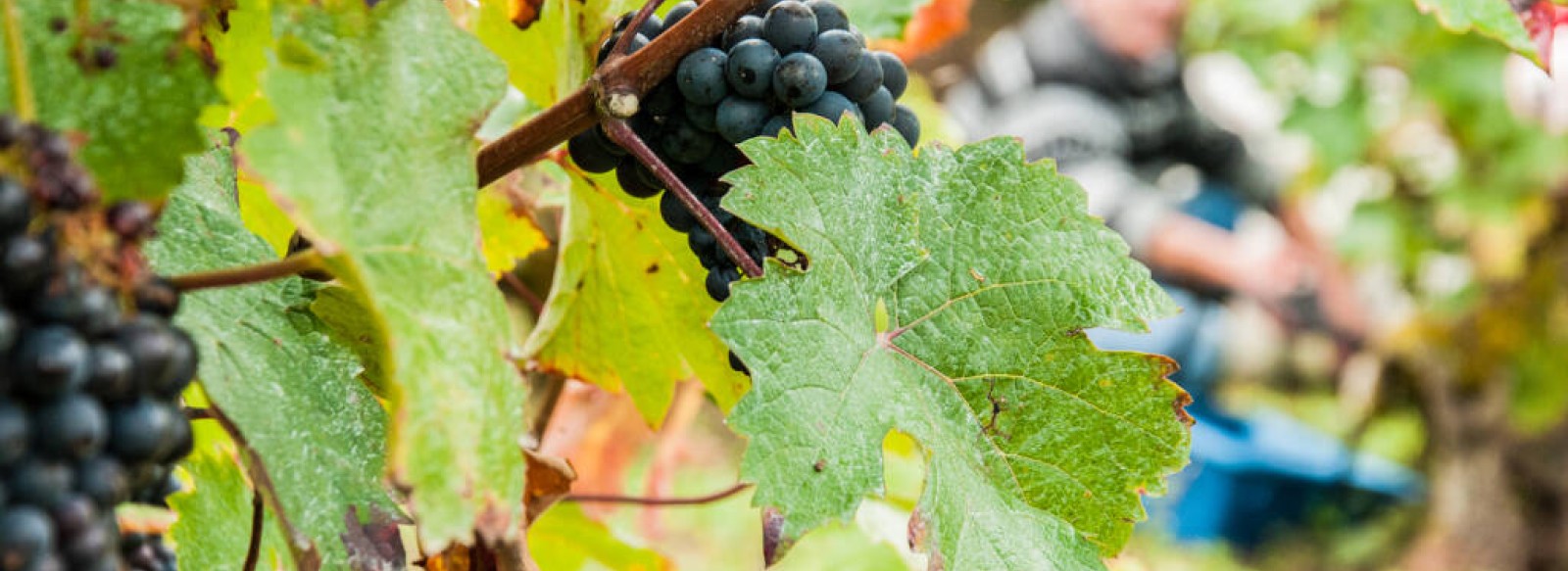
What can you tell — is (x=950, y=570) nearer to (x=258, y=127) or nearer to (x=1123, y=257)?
(x=1123, y=257)

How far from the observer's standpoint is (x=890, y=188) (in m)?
0.54

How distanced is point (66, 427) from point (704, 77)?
0.29 metres

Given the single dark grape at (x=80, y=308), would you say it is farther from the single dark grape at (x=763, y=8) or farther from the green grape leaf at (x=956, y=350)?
the single dark grape at (x=763, y=8)

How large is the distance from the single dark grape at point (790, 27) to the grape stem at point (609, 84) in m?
0.01

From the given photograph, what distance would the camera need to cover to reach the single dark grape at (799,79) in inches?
20.9

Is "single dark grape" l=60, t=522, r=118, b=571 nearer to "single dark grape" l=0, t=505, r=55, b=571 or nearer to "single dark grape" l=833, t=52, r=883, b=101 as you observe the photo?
"single dark grape" l=0, t=505, r=55, b=571

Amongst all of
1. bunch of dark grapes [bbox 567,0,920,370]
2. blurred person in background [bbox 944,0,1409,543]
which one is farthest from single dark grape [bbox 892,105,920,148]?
blurred person in background [bbox 944,0,1409,543]

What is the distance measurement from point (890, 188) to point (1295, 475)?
14.0 feet

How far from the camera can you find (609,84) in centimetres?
52

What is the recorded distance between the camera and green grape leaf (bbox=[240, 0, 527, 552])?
374mm

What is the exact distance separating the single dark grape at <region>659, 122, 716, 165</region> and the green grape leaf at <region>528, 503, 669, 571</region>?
0.42 meters

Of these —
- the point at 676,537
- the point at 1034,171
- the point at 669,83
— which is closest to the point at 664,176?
the point at 669,83

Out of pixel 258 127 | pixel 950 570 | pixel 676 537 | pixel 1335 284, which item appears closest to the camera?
pixel 258 127

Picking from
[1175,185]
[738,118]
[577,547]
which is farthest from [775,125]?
[1175,185]
